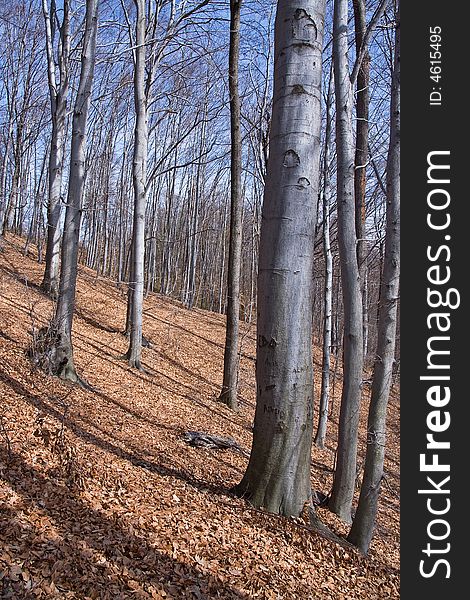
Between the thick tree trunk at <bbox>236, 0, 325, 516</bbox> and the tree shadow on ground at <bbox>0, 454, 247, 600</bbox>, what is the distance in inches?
45.4

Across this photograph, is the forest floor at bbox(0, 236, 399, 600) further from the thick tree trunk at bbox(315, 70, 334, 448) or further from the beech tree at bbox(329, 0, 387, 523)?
the thick tree trunk at bbox(315, 70, 334, 448)

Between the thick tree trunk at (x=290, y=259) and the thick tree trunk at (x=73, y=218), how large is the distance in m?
4.06

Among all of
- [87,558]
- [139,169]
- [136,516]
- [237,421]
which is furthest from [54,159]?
[87,558]

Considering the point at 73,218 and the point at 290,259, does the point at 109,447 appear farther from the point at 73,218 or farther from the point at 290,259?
the point at 73,218

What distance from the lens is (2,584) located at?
2748 millimetres

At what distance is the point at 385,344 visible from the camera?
478 centimetres

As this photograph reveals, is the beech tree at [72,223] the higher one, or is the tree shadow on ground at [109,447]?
the beech tree at [72,223]

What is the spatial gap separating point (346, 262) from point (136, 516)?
339cm

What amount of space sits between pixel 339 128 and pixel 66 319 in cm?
462

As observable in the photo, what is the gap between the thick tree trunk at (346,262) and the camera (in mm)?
5566

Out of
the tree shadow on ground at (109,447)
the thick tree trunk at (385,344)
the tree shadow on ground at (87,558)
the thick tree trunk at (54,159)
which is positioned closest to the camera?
the tree shadow on ground at (87,558)

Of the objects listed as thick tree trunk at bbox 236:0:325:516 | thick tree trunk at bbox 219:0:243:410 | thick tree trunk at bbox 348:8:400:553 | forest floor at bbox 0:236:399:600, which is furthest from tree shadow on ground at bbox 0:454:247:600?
thick tree trunk at bbox 219:0:243:410

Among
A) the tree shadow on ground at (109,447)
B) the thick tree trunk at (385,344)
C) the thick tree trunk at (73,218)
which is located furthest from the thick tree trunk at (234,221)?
the thick tree trunk at (385,344)

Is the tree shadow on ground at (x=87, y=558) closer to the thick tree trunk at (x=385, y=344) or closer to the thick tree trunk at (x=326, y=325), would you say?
the thick tree trunk at (x=385, y=344)
